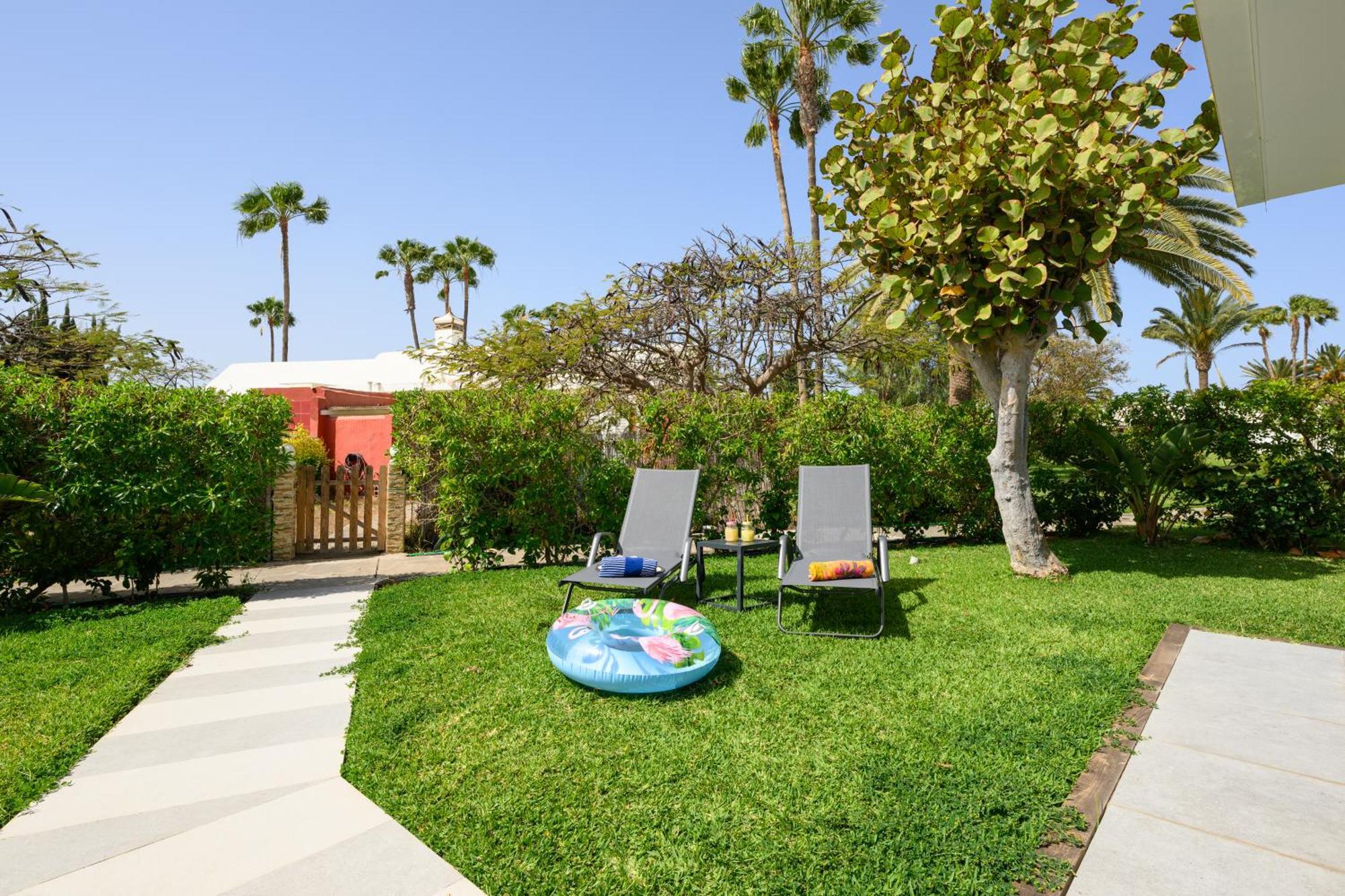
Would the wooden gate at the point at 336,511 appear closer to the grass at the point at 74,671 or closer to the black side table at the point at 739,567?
the grass at the point at 74,671

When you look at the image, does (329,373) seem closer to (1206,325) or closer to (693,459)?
(693,459)

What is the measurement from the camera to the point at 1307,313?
152ft

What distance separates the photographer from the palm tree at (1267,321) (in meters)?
36.1

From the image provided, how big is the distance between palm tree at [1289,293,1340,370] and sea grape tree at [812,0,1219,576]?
54.9 meters

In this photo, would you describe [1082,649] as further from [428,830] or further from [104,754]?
[104,754]

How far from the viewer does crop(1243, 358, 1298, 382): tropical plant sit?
147ft

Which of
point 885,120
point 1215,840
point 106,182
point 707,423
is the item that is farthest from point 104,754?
point 106,182

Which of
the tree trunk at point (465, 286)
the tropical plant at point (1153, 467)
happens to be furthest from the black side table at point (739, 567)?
the tree trunk at point (465, 286)

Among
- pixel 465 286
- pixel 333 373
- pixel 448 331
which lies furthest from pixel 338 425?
pixel 465 286

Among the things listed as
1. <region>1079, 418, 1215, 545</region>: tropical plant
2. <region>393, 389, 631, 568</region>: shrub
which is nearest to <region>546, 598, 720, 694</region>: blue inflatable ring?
<region>393, 389, 631, 568</region>: shrub

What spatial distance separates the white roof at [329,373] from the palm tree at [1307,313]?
5715cm

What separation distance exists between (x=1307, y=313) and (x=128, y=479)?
64.7m

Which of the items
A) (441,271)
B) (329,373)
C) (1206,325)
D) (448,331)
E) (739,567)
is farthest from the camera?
(441,271)

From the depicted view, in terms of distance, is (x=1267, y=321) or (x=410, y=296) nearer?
(x=1267, y=321)
